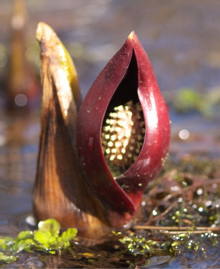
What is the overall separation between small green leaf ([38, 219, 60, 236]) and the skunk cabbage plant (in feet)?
0.36

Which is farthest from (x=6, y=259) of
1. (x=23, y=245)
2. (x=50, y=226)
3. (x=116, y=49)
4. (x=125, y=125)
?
(x=116, y=49)

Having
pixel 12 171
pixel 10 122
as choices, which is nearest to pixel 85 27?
pixel 10 122

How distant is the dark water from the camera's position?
3.78 metres

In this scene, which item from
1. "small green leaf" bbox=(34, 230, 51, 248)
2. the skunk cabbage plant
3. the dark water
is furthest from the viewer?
the dark water

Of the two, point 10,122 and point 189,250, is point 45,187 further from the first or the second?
point 10,122

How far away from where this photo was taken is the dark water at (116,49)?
3.78 metres

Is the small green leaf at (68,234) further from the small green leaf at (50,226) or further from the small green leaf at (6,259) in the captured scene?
the small green leaf at (6,259)

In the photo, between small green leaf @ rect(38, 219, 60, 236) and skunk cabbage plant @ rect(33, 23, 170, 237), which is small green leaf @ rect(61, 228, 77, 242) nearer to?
small green leaf @ rect(38, 219, 60, 236)

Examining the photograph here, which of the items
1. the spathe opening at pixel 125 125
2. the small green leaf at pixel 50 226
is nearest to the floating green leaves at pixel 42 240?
the small green leaf at pixel 50 226

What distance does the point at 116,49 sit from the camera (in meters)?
7.84

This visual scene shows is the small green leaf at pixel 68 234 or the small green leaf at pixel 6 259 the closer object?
the small green leaf at pixel 6 259

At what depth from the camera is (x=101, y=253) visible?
2598 millimetres

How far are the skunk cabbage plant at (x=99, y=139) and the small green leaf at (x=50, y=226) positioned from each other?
4.3 inches

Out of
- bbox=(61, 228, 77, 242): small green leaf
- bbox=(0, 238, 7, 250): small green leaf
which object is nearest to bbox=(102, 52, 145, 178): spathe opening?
bbox=(61, 228, 77, 242): small green leaf
